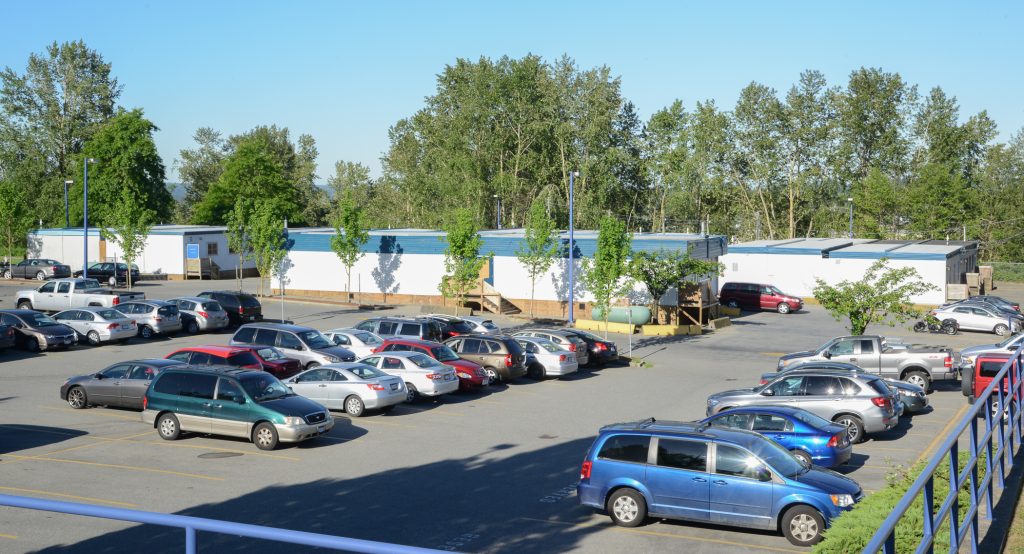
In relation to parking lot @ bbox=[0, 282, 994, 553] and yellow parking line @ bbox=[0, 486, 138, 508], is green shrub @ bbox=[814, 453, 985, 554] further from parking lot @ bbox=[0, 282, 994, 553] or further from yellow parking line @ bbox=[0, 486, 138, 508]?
yellow parking line @ bbox=[0, 486, 138, 508]

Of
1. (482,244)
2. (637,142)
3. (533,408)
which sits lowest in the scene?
(533,408)

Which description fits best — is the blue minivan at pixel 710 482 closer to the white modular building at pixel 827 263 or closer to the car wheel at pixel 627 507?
the car wheel at pixel 627 507

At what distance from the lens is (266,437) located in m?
19.5

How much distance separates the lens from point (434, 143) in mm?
86812

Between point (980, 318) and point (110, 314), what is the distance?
3795cm

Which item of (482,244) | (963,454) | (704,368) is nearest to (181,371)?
(963,454)

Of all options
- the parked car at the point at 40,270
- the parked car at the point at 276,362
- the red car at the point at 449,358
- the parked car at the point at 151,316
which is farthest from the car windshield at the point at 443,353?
the parked car at the point at 40,270

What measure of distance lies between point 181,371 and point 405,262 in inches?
1222

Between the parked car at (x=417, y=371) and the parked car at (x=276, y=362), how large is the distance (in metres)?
2.48

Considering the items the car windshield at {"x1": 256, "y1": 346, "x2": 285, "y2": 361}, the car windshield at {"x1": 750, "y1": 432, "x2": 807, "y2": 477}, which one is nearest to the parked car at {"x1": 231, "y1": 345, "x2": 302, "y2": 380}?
the car windshield at {"x1": 256, "y1": 346, "x2": 285, "y2": 361}

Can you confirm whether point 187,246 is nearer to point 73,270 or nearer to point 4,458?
point 73,270

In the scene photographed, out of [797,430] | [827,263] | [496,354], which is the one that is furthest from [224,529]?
[827,263]

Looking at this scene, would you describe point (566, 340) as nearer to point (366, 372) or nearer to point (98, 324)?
point (366, 372)

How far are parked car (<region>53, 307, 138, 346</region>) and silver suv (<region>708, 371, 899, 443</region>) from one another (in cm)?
2347
